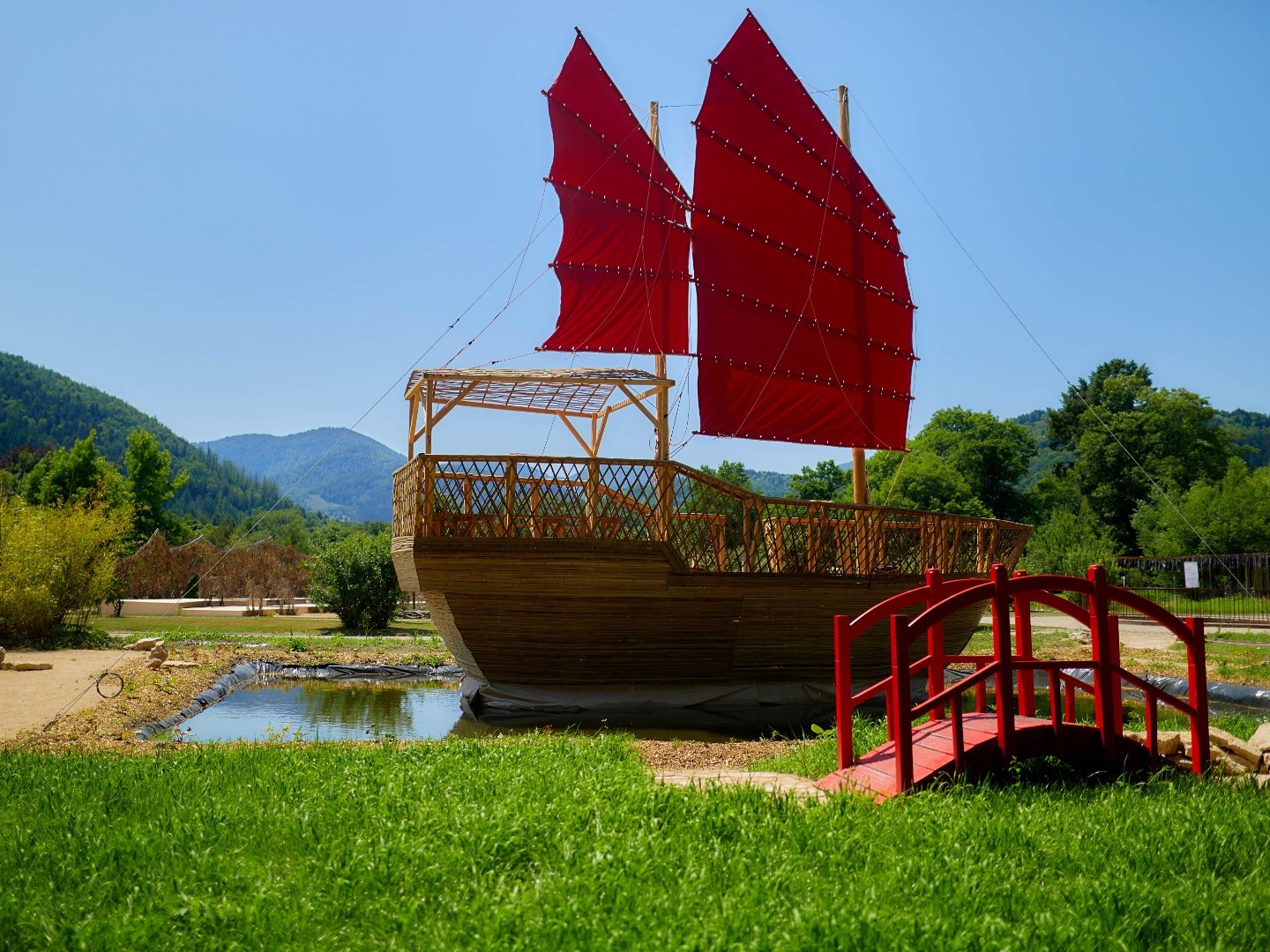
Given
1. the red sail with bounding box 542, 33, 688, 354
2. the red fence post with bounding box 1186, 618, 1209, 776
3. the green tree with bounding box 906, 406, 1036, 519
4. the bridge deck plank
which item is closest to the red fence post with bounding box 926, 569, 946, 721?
the bridge deck plank

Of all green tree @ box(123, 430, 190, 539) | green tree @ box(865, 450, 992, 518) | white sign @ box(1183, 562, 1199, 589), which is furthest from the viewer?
green tree @ box(865, 450, 992, 518)

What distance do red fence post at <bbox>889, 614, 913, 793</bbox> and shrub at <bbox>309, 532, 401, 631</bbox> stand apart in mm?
18846

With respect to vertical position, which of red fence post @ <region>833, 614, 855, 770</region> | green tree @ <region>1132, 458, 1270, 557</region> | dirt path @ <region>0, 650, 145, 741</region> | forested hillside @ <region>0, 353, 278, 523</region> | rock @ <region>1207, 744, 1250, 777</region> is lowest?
dirt path @ <region>0, 650, 145, 741</region>

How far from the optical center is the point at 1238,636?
1964 cm

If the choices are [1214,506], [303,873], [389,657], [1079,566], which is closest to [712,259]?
[389,657]

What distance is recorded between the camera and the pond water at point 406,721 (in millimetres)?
9820

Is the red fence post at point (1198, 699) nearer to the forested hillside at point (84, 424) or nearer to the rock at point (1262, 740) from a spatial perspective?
the rock at point (1262, 740)

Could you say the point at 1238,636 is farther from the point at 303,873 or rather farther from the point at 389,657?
the point at 303,873

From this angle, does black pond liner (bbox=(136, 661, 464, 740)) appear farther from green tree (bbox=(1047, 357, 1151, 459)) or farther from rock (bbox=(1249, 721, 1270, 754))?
green tree (bbox=(1047, 357, 1151, 459))

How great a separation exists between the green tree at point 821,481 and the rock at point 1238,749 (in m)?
39.3

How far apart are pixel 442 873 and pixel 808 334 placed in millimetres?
14815

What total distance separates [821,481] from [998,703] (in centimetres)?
4329

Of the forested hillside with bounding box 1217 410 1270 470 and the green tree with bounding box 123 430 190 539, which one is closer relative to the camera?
the green tree with bounding box 123 430 190 539

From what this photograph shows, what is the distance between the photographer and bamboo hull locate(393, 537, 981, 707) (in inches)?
406
